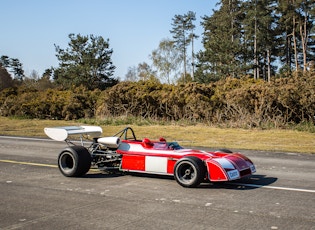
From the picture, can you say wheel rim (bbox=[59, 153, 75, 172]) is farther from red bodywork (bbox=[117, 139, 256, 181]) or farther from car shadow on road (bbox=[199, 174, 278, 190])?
car shadow on road (bbox=[199, 174, 278, 190])

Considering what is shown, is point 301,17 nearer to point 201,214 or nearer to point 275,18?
point 275,18

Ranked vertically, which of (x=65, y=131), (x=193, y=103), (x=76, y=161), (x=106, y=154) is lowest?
(x=76, y=161)

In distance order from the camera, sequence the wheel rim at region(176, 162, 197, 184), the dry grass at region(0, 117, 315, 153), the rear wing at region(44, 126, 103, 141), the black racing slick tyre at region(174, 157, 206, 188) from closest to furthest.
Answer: the black racing slick tyre at region(174, 157, 206, 188), the wheel rim at region(176, 162, 197, 184), the rear wing at region(44, 126, 103, 141), the dry grass at region(0, 117, 315, 153)

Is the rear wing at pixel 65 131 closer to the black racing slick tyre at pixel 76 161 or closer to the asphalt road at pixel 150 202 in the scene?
the black racing slick tyre at pixel 76 161

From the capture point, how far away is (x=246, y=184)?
8.16 meters

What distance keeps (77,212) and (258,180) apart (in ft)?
14.0

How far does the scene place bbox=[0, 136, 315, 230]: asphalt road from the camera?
557cm

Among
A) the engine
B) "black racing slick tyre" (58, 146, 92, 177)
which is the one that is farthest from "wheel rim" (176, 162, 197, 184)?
"black racing slick tyre" (58, 146, 92, 177)

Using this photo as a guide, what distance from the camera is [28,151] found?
1404cm

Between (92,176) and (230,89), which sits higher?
(230,89)

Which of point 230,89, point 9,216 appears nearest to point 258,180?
point 9,216

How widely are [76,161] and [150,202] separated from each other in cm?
275

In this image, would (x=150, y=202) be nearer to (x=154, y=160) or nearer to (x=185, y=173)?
(x=185, y=173)

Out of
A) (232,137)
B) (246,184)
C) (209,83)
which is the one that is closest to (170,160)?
(246,184)
